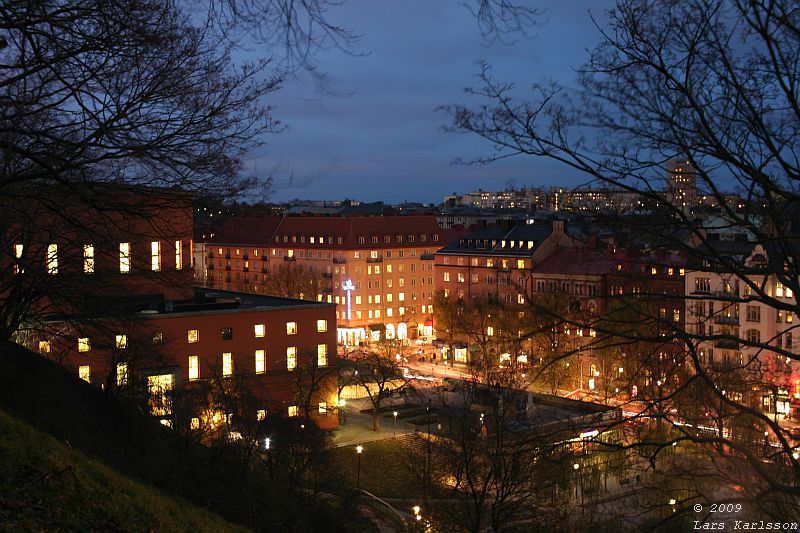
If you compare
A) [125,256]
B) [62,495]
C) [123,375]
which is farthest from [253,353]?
[62,495]

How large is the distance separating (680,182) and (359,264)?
221 feet

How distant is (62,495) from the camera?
6734 mm

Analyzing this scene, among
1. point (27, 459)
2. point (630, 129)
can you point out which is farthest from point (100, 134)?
point (630, 129)

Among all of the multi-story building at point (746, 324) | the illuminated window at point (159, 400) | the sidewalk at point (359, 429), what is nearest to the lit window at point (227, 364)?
the sidewalk at point (359, 429)

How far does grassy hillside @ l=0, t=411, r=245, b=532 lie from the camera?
20.0ft

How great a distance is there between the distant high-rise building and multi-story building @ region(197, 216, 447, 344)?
62.3 metres

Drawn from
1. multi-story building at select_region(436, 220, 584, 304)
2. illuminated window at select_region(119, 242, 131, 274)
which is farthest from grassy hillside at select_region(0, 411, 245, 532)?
multi-story building at select_region(436, 220, 584, 304)

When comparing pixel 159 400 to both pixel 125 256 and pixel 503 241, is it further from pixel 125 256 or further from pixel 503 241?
pixel 503 241

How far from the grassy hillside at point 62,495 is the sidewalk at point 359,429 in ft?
79.6

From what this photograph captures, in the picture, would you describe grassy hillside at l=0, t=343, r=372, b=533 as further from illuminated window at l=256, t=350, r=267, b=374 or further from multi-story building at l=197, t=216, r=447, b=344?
multi-story building at l=197, t=216, r=447, b=344

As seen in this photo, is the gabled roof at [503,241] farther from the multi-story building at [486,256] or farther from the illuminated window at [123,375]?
the illuminated window at [123,375]

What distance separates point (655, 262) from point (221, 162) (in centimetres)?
493

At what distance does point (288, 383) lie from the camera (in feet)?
118

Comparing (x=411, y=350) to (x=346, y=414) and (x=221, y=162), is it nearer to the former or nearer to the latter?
(x=346, y=414)
